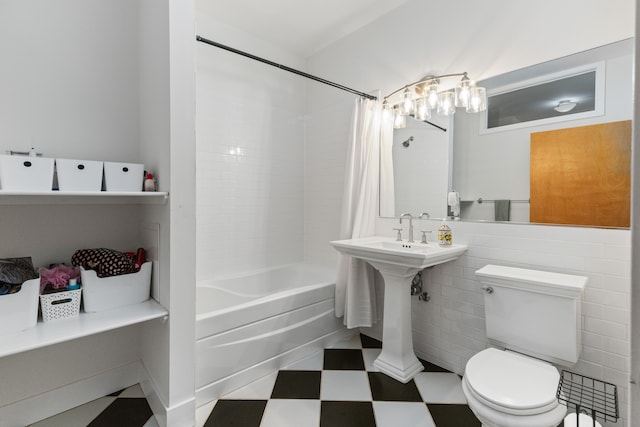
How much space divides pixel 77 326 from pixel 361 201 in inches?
74.0

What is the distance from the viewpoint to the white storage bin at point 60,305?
144 centimetres

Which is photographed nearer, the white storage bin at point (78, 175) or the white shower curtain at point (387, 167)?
the white storage bin at point (78, 175)

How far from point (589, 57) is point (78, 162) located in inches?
103

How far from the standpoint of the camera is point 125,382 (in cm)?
192

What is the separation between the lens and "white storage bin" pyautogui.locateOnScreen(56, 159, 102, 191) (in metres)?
1.44

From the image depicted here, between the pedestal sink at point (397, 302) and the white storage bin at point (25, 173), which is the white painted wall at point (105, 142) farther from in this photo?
the pedestal sink at point (397, 302)

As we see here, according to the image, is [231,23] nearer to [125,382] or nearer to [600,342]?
[125,382]

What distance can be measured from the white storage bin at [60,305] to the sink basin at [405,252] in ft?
4.88

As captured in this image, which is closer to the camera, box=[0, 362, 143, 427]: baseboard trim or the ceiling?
box=[0, 362, 143, 427]: baseboard trim

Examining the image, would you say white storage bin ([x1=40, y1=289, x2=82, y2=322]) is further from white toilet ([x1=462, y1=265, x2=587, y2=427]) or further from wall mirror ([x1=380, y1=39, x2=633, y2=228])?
wall mirror ([x1=380, y1=39, x2=633, y2=228])

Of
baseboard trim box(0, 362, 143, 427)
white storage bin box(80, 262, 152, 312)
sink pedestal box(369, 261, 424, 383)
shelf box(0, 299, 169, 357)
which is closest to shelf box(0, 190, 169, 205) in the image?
white storage bin box(80, 262, 152, 312)

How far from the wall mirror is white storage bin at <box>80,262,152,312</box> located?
187cm

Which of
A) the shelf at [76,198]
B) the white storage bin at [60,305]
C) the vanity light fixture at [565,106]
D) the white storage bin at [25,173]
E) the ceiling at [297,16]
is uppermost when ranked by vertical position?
the ceiling at [297,16]

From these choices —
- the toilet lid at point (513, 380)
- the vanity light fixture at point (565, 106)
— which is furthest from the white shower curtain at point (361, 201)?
the vanity light fixture at point (565, 106)
